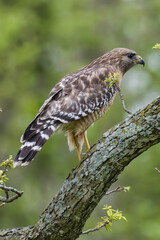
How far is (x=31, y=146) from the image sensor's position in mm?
4980

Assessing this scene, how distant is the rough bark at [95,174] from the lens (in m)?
3.73

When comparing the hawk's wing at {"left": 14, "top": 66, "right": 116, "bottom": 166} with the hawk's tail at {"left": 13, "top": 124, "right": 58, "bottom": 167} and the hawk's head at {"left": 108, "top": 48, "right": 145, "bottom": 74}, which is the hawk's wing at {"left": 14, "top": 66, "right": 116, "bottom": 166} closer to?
the hawk's tail at {"left": 13, "top": 124, "right": 58, "bottom": 167}

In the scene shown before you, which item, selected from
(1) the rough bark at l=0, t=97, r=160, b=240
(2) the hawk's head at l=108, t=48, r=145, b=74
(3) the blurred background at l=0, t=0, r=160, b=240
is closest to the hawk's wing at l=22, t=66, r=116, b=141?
(2) the hawk's head at l=108, t=48, r=145, b=74

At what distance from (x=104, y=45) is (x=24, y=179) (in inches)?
182

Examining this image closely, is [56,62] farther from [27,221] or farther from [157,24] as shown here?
[27,221]

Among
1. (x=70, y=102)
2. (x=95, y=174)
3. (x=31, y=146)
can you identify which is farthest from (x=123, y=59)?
(x=95, y=174)

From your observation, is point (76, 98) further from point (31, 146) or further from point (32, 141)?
point (31, 146)

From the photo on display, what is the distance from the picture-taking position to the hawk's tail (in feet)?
15.9

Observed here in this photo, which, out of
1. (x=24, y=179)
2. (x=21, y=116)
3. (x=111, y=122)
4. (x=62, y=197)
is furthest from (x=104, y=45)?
(x=62, y=197)

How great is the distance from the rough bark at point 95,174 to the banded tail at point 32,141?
70 cm

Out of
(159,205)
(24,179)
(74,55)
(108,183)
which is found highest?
(74,55)

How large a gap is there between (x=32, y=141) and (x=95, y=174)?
1.31 metres

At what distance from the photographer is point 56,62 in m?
13.6

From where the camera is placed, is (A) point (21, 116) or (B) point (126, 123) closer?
(B) point (126, 123)
